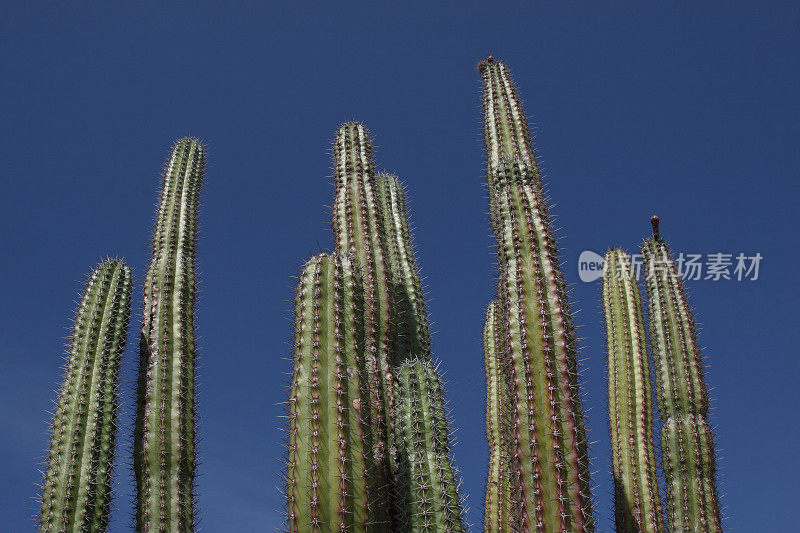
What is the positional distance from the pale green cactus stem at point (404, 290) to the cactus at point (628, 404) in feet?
8.77

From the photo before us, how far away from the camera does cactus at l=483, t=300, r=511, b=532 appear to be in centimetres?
622

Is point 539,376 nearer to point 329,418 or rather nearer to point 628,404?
point 329,418

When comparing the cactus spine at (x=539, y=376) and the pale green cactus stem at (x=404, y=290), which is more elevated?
the pale green cactus stem at (x=404, y=290)

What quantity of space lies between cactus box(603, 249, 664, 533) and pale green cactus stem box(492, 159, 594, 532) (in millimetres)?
3342

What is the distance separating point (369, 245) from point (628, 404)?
359 centimetres

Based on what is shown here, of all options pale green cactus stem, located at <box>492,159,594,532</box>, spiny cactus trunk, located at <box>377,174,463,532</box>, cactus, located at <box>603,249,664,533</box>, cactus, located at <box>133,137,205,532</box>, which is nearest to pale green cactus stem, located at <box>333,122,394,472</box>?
spiny cactus trunk, located at <box>377,174,463,532</box>

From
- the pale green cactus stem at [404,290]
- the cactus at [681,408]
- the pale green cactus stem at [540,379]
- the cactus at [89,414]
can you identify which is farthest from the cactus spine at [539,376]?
the cactus at [89,414]

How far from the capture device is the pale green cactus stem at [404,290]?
602cm

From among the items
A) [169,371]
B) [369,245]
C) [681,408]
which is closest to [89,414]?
[169,371]

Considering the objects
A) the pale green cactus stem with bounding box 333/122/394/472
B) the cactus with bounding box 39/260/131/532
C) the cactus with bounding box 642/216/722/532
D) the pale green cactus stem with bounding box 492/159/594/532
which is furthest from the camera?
the cactus with bounding box 642/216/722/532

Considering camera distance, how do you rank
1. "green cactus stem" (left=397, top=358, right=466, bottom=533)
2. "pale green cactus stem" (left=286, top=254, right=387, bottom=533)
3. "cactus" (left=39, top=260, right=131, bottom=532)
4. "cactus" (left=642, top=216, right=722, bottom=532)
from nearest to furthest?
"pale green cactus stem" (left=286, top=254, right=387, bottom=533) < "green cactus stem" (left=397, top=358, right=466, bottom=533) < "cactus" (left=39, top=260, right=131, bottom=532) < "cactus" (left=642, top=216, right=722, bottom=532)

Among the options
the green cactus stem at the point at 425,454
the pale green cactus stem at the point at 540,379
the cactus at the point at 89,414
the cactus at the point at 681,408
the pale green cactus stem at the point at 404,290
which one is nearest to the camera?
the pale green cactus stem at the point at 540,379

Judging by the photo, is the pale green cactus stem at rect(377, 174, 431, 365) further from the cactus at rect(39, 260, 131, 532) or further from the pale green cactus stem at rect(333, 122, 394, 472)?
the cactus at rect(39, 260, 131, 532)

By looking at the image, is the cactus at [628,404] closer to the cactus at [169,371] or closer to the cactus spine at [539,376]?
the cactus spine at [539,376]
